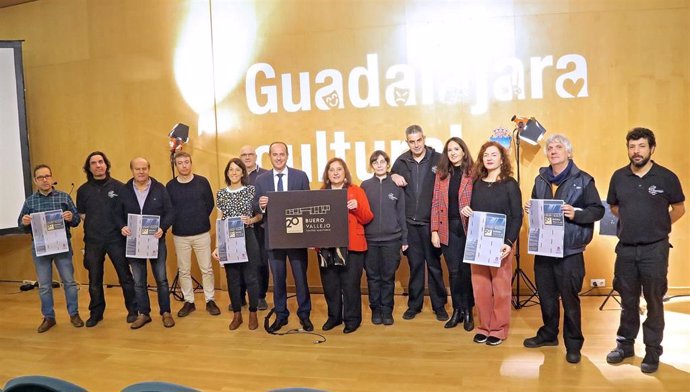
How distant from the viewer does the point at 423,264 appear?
5.00 meters

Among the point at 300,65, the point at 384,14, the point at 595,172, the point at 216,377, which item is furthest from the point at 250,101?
the point at 595,172

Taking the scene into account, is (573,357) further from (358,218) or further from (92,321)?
(92,321)

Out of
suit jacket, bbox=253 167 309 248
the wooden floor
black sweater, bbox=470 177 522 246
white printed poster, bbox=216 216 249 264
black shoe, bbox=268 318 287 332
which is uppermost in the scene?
suit jacket, bbox=253 167 309 248

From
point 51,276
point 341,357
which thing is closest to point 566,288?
point 341,357

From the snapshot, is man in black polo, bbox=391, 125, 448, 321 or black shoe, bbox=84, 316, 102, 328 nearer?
man in black polo, bbox=391, 125, 448, 321

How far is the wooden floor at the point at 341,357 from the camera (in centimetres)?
356

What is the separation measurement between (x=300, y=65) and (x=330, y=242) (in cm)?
266

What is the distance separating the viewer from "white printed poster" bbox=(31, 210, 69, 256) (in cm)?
495

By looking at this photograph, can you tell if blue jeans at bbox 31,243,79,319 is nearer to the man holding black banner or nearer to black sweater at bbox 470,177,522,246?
the man holding black banner

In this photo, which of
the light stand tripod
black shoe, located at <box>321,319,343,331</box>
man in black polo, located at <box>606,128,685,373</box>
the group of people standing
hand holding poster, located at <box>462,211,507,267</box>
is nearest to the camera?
man in black polo, located at <box>606,128,685,373</box>

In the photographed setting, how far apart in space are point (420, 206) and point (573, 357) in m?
1.81

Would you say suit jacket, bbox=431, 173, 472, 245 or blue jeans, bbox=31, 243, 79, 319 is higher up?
suit jacket, bbox=431, 173, 472, 245

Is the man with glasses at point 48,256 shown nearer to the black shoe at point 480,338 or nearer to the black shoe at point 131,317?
the black shoe at point 131,317

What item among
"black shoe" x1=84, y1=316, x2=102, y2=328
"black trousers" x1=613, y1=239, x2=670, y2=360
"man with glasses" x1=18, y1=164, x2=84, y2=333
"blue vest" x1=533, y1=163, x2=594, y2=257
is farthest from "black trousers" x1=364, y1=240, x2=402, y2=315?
"man with glasses" x1=18, y1=164, x2=84, y2=333
